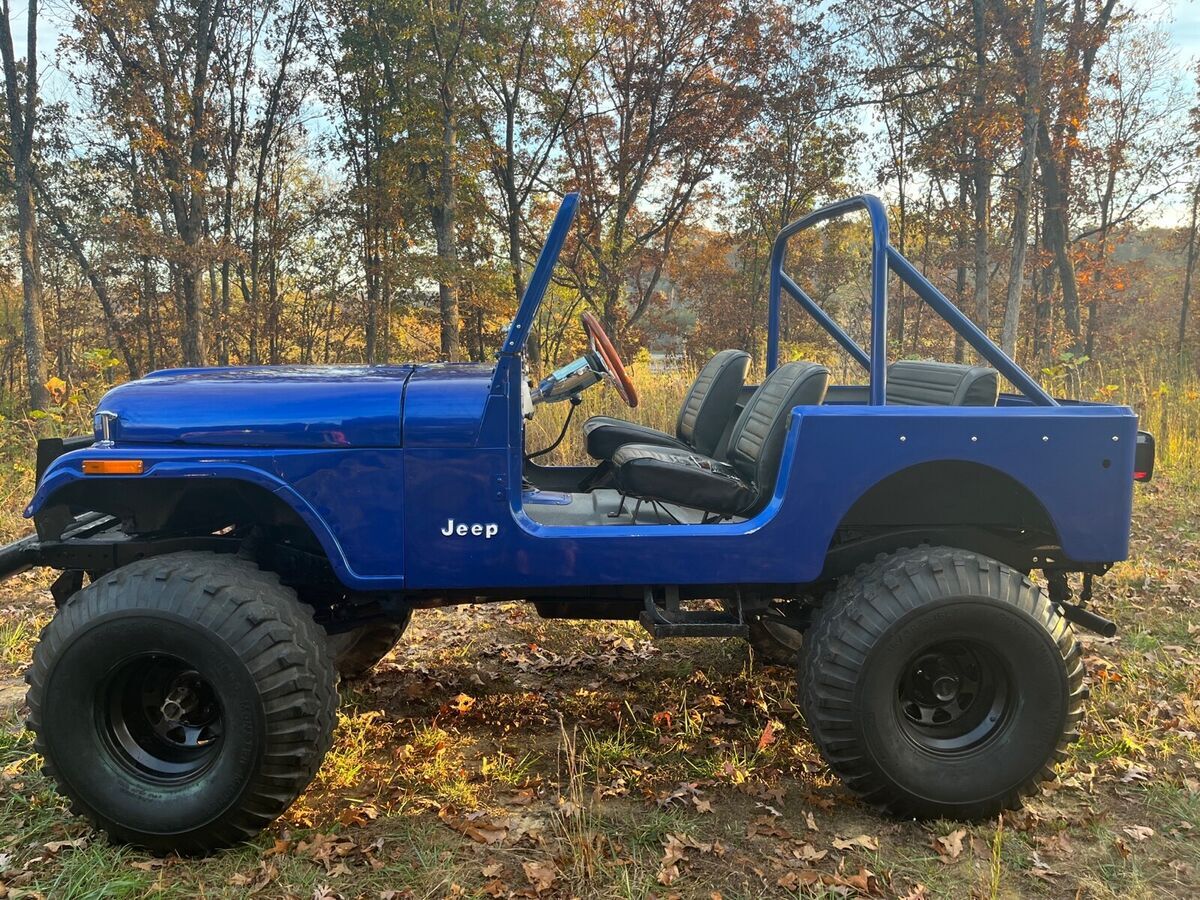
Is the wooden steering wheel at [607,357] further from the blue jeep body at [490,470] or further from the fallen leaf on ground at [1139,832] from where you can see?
the fallen leaf on ground at [1139,832]

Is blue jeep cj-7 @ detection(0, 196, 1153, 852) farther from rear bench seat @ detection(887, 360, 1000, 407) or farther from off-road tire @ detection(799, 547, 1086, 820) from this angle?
rear bench seat @ detection(887, 360, 1000, 407)

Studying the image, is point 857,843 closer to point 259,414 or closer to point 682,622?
point 682,622

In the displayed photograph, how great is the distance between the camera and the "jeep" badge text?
7.81 ft

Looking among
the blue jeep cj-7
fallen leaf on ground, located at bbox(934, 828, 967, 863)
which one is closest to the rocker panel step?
the blue jeep cj-7

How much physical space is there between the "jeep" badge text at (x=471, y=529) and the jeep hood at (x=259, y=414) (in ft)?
1.01

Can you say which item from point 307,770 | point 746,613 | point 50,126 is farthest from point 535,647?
point 50,126

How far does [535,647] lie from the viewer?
13.1 feet

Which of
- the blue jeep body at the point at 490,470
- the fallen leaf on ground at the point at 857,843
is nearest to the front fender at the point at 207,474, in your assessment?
the blue jeep body at the point at 490,470

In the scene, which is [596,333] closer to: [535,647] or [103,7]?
[535,647]

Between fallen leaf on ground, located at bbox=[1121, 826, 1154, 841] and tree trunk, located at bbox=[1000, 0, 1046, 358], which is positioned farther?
tree trunk, located at bbox=[1000, 0, 1046, 358]

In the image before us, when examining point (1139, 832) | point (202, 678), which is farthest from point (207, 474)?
point (1139, 832)

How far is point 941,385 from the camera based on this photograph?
3025 mm

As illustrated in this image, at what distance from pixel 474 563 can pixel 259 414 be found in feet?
2.66

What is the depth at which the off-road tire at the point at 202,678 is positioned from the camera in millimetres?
2229
